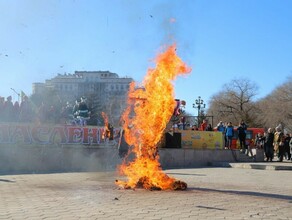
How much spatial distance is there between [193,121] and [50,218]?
32699 mm

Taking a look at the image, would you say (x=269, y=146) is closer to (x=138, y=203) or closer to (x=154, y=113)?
(x=154, y=113)

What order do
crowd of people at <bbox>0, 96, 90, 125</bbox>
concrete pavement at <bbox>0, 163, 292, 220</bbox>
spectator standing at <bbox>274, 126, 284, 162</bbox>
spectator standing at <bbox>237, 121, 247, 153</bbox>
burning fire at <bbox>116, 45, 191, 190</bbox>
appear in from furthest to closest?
spectator standing at <bbox>237, 121, 247, 153</bbox>
spectator standing at <bbox>274, 126, 284, 162</bbox>
crowd of people at <bbox>0, 96, 90, 125</bbox>
burning fire at <bbox>116, 45, 191, 190</bbox>
concrete pavement at <bbox>0, 163, 292, 220</bbox>

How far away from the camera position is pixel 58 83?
19.4 metres

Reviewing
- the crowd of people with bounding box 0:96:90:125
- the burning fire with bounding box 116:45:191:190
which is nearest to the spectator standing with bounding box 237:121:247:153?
the crowd of people with bounding box 0:96:90:125

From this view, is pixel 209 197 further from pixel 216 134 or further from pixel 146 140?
pixel 216 134

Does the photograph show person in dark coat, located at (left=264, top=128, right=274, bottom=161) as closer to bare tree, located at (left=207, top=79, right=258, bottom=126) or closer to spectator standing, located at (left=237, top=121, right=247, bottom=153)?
spectator standing, located at (left=237, top=121, right=247, bottom=153)

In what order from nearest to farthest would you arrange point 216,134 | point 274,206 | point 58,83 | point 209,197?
point 274,206, point 209,197, point 58,83, point 216,134

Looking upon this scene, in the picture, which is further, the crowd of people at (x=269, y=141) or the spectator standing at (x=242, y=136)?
the spectator standing at (x=242, y=136)

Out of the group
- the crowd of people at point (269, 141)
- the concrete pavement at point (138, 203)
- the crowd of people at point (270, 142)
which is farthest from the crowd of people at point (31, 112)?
the crowd of people at point (270, 142)

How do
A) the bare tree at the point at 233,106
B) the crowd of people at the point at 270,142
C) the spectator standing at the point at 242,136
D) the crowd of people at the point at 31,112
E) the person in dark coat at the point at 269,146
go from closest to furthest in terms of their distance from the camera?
the crowd of people at the point at 31,112 → the crowd of people at the point at 270,142 → the person in dark coat at the point at 269,146 → the spectator standing at the point at 242,136 → the bare tree at the point at 233,106

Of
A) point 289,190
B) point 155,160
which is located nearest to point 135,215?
point 155,160

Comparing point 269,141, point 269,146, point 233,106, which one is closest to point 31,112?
point 269,141

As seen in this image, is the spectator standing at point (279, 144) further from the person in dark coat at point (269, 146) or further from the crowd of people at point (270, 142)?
the person in dark coat at point (269, 146)

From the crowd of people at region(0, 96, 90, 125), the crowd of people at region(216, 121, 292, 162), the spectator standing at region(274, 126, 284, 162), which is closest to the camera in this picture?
the crowd of people at region(0, 96, 90, 125)
